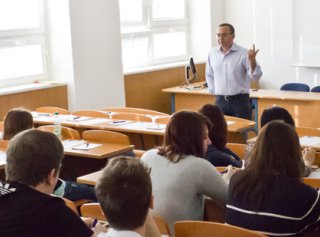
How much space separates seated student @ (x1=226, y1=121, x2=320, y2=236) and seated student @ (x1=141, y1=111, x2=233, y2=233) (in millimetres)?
321

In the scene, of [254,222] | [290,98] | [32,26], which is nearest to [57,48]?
[32,26]

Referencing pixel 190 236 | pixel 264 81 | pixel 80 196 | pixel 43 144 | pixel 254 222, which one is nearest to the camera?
pixel 43 144

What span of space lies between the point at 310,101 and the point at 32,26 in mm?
3581

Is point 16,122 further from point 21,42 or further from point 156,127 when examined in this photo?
point 21,42

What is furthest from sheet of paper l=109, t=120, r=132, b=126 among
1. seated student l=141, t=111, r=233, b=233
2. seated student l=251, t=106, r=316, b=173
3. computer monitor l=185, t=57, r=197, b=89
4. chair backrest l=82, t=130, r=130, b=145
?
computer monitor l=185, t=57, r=197, b=89

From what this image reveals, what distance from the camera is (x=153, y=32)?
29.9ft

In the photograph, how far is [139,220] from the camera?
202 cm

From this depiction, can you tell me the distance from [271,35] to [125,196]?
777 cm

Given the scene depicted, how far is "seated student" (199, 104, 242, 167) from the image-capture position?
3969mm

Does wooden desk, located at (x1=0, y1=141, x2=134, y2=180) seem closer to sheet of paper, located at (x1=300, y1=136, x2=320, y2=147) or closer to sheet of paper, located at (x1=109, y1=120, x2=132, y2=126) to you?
sheet of paper, located at (x1=109, y1=120, x2=132, y2=126)

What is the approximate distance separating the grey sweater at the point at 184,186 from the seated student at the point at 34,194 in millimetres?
917

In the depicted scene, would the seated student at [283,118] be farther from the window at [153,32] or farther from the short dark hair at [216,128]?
the window at [153,32]

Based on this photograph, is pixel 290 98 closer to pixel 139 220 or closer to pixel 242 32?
pixel 242 32

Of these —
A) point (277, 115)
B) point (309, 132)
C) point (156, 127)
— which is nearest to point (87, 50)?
point (156, 127)
